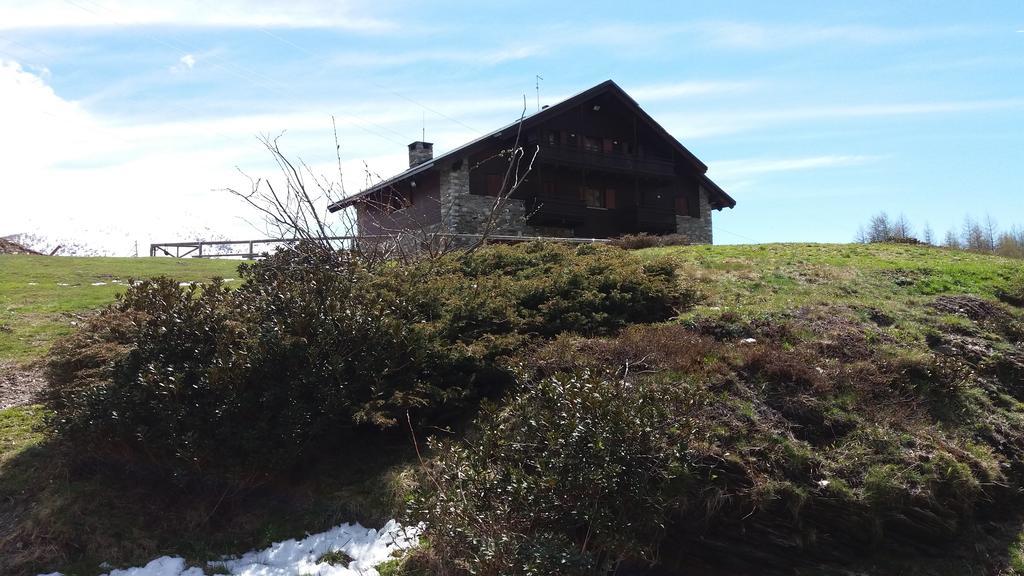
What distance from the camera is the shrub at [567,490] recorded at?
4.82m

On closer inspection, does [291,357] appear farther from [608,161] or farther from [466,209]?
[608,161]

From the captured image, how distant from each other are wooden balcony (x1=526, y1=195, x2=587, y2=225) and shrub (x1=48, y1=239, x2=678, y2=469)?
674 inches

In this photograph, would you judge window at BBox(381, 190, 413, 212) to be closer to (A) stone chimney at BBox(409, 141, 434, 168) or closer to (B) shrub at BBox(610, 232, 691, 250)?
(A) stone chimney at BBox(409, 141, 434, 168)

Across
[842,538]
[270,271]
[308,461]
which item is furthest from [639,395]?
[270,271]

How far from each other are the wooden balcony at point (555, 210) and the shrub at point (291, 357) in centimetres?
1711

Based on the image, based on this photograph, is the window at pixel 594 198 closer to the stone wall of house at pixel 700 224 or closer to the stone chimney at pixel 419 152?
the stone wall of house at pixel 700 224

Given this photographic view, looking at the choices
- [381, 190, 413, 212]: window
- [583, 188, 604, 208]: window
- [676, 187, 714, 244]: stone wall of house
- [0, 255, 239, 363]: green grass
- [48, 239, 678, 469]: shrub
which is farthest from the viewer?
[676, 187, 714, 244]: stone wall of house

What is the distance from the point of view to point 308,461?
24.1 feet

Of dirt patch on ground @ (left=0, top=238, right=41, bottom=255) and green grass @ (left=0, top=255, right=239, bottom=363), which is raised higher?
dirt patch on ground @ (left=0, top=238, right=41, bottom=255)

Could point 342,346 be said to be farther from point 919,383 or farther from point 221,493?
point 919,383

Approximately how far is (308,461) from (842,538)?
4.94 m

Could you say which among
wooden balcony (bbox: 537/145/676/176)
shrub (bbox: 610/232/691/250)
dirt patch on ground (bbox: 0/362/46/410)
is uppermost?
wooden balcony (bbox: 537/145/676/176)

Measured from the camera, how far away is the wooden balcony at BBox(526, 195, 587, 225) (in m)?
26.2

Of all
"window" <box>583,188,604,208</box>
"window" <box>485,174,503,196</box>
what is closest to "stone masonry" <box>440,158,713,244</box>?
"window" <box>485,174,503,196</box>
